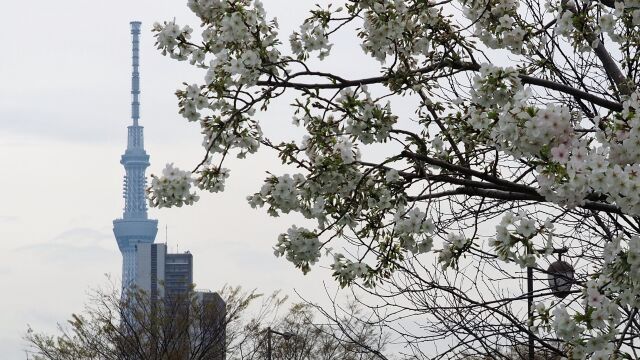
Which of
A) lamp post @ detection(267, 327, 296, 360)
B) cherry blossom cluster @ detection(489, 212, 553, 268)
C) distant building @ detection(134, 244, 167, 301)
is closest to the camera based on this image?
cherry blossom cluster @ detection(489, 212, 553, 268)

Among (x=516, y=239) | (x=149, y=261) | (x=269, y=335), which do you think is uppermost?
(x=149, y=261)

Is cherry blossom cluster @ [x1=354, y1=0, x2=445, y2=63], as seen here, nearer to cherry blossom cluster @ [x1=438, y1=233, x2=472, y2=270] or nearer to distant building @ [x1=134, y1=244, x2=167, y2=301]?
cherry blossom cluster @ [x1=438, y1=233, x2=472, y2=270]

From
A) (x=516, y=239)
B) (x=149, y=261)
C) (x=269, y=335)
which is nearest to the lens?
(x=516, y=239)

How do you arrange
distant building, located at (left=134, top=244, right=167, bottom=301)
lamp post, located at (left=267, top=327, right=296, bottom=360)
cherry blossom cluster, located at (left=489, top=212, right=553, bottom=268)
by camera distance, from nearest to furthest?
cherry blossom cluster, located at (left=489, top=212, right=553, bottom=268), lamp post, located at (left=267, top=327, right=296, bottom=360), distant building, located at (left=134, top=244, right=167, bottom=301)

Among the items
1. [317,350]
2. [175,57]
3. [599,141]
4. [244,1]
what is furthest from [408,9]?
[317,350]

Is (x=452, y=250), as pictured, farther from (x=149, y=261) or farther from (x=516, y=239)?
(x=149, y=261)

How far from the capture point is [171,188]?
7098mm

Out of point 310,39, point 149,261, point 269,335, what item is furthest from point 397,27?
point 149,261

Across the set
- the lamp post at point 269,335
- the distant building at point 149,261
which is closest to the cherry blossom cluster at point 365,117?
the lamp post at point 269,335

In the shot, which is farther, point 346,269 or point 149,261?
point 149,261

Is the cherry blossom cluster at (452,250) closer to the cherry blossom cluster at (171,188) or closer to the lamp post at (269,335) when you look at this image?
the cherry blossom cluster at (171,188)

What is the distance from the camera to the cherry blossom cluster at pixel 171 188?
7.06 m

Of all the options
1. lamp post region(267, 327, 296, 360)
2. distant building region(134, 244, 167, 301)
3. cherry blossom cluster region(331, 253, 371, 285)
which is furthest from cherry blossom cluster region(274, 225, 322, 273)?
distant building region(134, 244, 167, 301)

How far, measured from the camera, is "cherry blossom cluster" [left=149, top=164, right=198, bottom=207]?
7.06 meters
